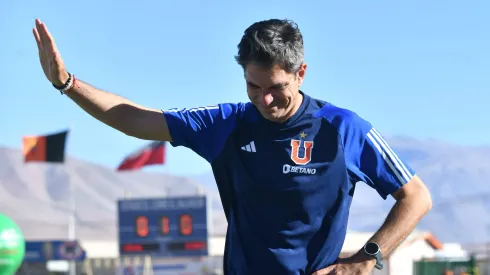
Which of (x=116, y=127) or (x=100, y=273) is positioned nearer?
(x=116, y=127)

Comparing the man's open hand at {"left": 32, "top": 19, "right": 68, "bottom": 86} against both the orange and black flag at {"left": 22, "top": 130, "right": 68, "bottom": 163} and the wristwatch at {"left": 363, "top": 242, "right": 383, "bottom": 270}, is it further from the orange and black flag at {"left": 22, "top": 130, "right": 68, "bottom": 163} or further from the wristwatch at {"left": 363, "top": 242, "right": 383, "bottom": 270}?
the orange and black flag at {"left": 22, "top": 130, "right": 68, "bottom": 163}

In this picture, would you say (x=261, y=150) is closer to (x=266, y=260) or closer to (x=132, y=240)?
(x=266, y=260)

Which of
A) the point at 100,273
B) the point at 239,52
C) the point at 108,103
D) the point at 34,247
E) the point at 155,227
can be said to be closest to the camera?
the point at 239,52

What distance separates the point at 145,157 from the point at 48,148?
14.7 feet

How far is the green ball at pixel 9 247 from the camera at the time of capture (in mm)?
25453

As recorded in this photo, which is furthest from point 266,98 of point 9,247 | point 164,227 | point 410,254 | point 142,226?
point 410,254

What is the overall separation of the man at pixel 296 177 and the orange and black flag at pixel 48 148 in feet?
140

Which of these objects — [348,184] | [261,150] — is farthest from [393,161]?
[261,150]

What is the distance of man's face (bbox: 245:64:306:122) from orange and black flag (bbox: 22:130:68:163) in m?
43.0

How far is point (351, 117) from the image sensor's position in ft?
16.2

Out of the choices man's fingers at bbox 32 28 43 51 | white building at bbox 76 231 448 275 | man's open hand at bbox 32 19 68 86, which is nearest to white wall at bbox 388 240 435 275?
white building at bbox 76 231 448 275

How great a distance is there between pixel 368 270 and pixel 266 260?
48 centimetres

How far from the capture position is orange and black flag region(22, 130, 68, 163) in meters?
47.0

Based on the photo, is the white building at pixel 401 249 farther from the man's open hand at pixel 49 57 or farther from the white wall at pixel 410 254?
the man's open hand at pixel 49 57
